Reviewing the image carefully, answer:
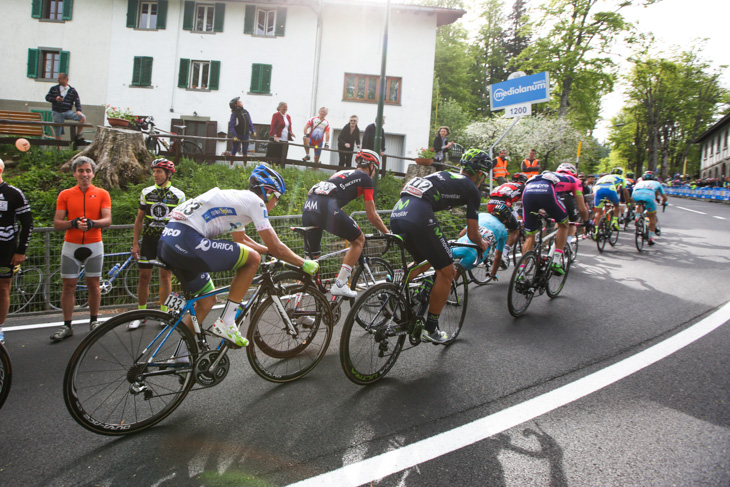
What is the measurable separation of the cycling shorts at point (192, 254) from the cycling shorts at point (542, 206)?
517 centimetres

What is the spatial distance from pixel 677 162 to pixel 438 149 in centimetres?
7152

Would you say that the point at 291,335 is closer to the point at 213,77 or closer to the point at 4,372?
the point at 4,372

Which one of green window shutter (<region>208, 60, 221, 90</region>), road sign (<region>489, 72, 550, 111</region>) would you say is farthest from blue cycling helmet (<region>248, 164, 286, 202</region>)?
green window shutter (<region>208, 60, 221, 90</region>)

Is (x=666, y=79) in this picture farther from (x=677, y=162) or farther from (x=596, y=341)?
(x=596, y=341)

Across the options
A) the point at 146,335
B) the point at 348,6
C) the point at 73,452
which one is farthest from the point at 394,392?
the point at 348,6

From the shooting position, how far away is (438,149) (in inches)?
629

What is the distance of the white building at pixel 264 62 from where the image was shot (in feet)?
87.1

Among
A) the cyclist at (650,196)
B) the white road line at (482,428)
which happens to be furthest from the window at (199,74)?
the white road line at (482,428)

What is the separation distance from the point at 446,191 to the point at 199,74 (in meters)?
26.1

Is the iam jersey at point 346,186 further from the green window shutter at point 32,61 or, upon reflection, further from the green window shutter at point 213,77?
the green window shutter at point 32,61

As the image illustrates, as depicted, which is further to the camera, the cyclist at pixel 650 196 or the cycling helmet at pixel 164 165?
the cyclist at pixel 650 196

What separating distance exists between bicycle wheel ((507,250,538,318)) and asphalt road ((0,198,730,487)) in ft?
1.83

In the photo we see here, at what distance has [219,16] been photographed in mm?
26984

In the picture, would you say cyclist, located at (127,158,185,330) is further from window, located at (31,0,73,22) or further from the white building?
window, located at (31,0,73,22)
